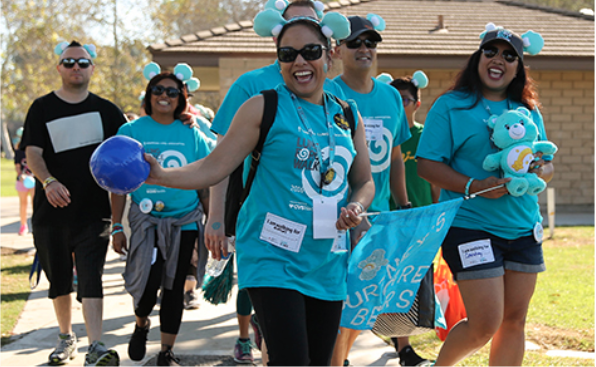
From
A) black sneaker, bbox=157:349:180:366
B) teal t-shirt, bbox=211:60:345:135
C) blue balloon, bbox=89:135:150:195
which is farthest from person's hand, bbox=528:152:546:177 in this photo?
black sneaker, bbox=157:349:180:366

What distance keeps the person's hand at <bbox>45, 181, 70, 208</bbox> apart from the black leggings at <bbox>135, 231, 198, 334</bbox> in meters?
0.81

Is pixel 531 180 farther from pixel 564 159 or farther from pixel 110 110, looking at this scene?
pixel 564 159

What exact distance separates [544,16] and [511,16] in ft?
3.10

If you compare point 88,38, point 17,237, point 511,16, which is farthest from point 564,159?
point 88,38

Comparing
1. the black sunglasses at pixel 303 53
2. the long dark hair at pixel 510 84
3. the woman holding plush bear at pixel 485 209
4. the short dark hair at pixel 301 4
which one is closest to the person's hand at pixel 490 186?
the woman holding plush bear at pixel 485 209

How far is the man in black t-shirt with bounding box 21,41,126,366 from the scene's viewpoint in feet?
17.7

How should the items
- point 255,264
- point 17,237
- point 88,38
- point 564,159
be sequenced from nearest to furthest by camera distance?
1. point 255,264
2. point 17,237
3. point 564,159
4. point 88,38

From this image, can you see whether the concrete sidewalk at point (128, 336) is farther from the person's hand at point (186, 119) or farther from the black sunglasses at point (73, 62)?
the black sunglasses at point (73, 62)

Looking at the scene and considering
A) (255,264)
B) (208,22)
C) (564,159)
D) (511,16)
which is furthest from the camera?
(208,22)

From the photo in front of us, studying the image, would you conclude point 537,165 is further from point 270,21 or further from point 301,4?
point 270,21

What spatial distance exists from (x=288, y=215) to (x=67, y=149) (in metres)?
3.06

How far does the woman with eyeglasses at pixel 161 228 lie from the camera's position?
A: 203 inches

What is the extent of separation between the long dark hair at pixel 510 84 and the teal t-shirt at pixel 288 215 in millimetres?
1438

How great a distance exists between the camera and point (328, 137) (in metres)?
3.15
